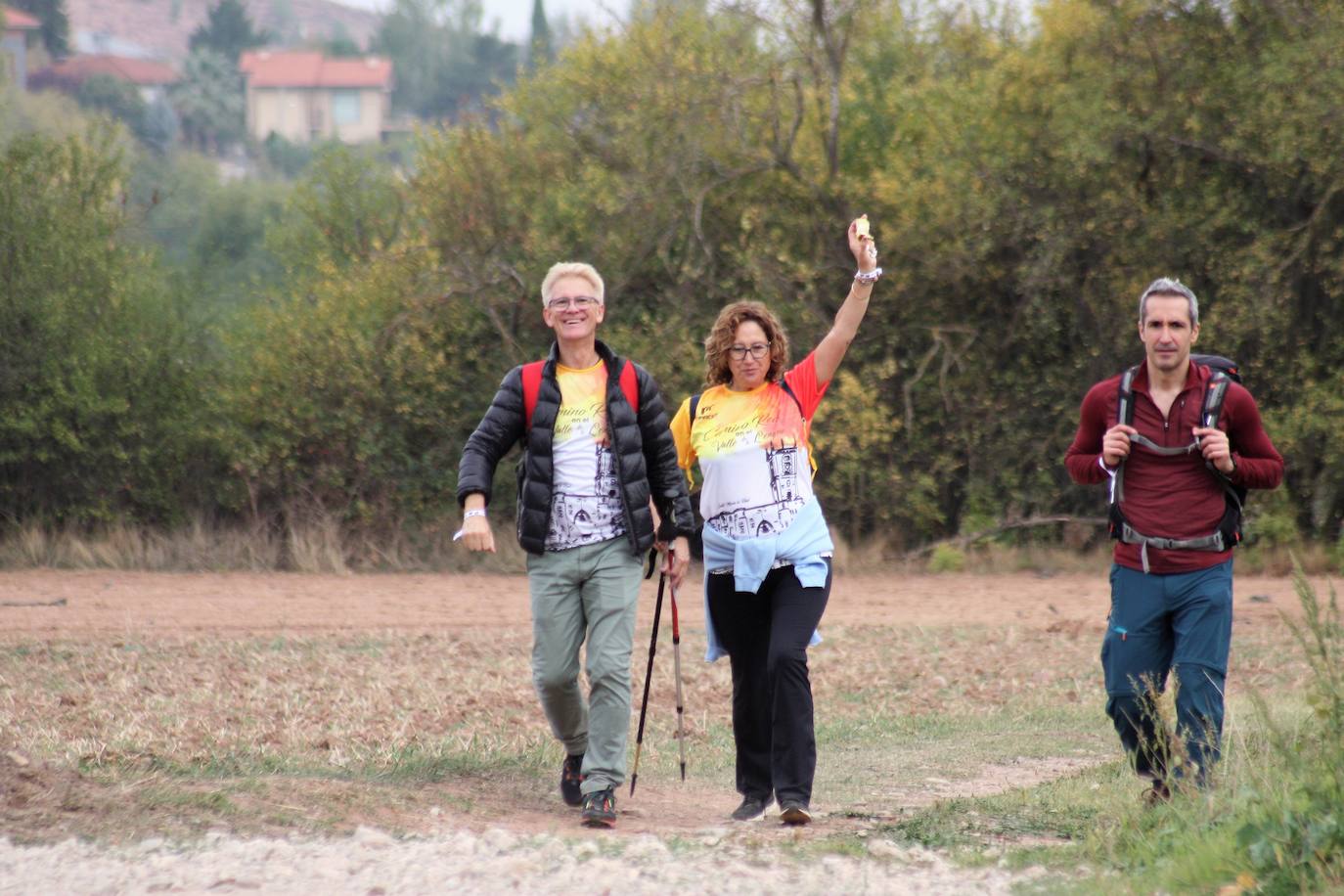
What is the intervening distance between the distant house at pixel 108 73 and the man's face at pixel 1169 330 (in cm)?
10616

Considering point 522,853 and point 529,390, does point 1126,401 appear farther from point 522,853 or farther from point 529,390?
point 522,853

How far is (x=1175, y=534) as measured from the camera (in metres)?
5.84

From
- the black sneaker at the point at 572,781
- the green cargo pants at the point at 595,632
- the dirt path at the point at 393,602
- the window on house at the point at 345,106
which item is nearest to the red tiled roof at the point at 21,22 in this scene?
the window on house at the point at 345,106

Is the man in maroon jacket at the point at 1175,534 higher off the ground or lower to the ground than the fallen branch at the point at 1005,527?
higher

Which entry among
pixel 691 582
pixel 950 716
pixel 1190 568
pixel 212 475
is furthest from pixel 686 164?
pixel 1190 568

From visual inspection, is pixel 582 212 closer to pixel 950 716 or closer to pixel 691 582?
pixel 691 582

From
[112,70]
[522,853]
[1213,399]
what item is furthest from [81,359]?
[112,70]

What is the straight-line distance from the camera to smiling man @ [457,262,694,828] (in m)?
Answer: 6.24

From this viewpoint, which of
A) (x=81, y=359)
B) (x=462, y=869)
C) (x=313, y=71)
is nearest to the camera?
(x=462, y=869)

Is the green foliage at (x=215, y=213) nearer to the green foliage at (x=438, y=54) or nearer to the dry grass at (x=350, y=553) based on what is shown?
the dry grass at (x=350, y=553)

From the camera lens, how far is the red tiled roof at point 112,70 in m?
114

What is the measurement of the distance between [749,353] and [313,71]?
14404 cm

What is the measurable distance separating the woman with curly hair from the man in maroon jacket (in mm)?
1083

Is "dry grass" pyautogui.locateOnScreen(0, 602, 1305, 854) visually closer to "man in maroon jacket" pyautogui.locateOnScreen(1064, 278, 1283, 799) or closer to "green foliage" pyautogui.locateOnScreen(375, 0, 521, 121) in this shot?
"man in maroon jacket" pyautogui.locateOnScreen(1064, 278, 1283, 799)
